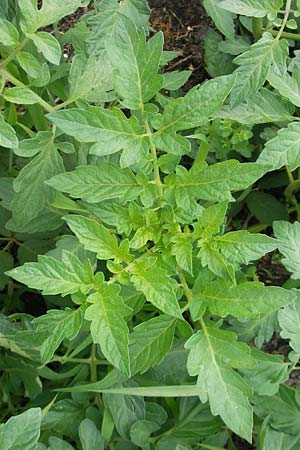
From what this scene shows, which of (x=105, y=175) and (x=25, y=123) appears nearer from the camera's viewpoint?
(x=105, y=175)

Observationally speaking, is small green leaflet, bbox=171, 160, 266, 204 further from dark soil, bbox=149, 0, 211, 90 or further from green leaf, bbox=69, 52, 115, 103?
dark soil, bbox=149, 0, 211, 90

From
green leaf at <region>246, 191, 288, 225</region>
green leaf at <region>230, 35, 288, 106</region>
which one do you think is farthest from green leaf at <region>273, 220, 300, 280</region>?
green leaf at <region>246, 191, 288, 225</region>

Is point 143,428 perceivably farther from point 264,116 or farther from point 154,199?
Answer: point 264,116

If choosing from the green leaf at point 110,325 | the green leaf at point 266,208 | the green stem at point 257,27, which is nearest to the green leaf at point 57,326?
the green leaf at point 110,325

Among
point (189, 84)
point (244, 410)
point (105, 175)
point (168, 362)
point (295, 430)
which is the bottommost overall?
point (295, 430)

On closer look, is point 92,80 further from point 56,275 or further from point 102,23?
point 56,275

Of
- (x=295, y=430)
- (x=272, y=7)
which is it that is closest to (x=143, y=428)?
(x=295, y=430)
